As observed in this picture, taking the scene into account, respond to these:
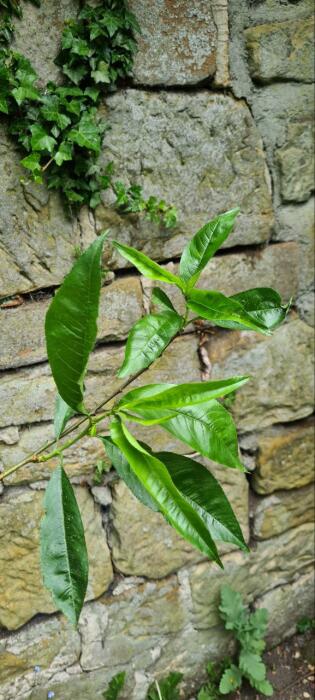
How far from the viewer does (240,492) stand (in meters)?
1.76

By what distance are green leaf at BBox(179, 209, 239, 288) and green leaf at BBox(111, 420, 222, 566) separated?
13.6 inches

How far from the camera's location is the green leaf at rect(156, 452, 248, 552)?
3.15 ft

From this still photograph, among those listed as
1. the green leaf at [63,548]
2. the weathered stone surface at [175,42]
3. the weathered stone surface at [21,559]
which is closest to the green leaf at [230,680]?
the weathered stone surface at [21,559]

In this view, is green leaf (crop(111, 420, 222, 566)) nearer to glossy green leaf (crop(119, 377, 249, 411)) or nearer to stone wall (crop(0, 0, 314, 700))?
glossy green leaf (crop(119, 377, 249, 411))

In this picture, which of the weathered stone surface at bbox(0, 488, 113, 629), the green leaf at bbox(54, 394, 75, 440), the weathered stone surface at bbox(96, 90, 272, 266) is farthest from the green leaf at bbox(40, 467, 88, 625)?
the weathered stone surface at bbox(96, 90, 272, 266)

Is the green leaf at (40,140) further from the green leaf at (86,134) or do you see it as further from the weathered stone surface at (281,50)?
the weathered stone surface at (281,50)

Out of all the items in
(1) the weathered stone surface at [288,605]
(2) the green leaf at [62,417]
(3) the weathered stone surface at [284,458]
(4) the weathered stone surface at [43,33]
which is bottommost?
(1) the weathered stone surface at [288,605]

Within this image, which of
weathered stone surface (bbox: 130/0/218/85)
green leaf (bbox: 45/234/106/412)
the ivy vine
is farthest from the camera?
weathered stone surface (bbox: 130/0/218/85)

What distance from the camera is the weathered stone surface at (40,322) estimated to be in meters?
1.33

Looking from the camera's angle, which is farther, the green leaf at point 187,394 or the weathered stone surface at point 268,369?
the weathered stone surface at point 268,369

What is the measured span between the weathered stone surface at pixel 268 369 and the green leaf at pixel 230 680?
0.73 meters

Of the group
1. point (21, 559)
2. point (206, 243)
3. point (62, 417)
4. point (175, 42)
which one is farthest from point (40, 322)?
point (175, 42)

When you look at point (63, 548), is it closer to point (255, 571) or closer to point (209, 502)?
point (209, 502)

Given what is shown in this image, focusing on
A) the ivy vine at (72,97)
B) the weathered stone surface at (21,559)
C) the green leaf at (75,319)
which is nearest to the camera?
the green leaf at (75,319)
